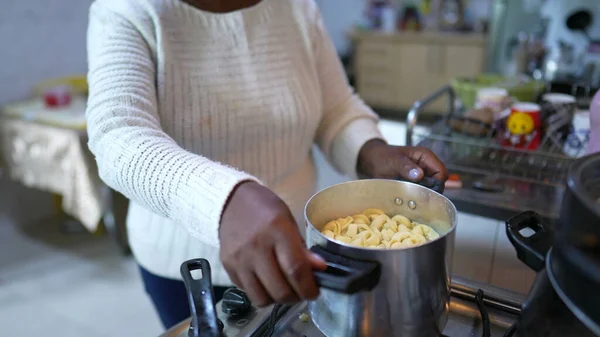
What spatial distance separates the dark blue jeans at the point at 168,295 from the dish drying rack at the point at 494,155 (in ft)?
1.67

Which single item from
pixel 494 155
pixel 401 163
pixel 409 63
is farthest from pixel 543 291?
pixel 409 63

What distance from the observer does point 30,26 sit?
6.87 ft

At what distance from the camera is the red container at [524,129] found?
0.94 metres

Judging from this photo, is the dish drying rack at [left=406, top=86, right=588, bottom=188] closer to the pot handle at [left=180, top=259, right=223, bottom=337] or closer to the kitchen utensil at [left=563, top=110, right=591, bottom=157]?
the kitchen utensil at [left=563, top=110, right=591, bottom=157]

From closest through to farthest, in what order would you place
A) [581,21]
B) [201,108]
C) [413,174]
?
[413,174] < [201,108] < [581,21]

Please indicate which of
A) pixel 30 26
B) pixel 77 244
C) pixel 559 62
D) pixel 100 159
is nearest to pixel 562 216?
pixel 100 159

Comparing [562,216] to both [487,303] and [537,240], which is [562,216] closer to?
[537,240]

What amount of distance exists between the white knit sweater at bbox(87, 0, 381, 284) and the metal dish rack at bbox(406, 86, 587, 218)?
0.77 feet

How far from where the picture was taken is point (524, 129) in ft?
3.08

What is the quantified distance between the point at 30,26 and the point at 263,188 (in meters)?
2.06

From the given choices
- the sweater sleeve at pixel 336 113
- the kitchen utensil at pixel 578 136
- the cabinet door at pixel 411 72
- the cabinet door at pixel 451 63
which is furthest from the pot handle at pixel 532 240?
the cabinet door at pixel 411 72

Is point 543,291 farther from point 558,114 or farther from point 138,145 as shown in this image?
point 558,114

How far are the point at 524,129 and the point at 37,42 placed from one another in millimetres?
1992

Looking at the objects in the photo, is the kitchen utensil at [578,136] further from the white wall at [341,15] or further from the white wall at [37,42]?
the white wall at [341,15]
